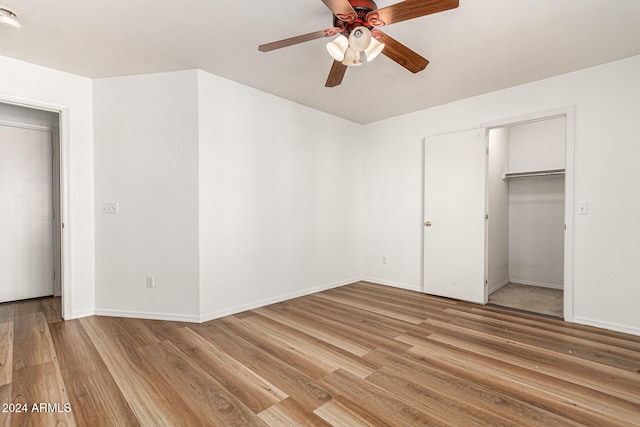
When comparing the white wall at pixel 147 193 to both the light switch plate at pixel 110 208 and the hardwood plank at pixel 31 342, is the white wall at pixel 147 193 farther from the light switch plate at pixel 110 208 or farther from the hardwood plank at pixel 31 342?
the hardwood plank at pixel 31 342

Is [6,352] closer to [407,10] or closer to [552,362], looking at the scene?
[407,10]

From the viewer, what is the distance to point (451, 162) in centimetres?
400

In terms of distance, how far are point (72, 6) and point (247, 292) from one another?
114 inches

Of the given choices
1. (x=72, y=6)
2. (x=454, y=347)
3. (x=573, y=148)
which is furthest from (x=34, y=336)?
(x=573, y=148)

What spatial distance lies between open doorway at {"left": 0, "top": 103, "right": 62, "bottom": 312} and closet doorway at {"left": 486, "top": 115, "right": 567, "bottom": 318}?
600cm

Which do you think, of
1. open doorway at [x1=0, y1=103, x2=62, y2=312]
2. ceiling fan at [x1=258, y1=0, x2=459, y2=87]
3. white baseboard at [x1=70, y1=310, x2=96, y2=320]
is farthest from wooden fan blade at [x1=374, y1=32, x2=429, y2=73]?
open doorway at [x1=0, y1=103, x2=62, y2=312]

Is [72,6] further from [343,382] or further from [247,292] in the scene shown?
[343,382]

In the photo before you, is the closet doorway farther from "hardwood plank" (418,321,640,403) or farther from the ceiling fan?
the ceiling fan

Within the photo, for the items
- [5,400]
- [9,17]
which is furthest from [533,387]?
[9,17]

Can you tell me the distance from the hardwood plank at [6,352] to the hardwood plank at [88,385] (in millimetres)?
271

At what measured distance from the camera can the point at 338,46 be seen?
6.63 ft

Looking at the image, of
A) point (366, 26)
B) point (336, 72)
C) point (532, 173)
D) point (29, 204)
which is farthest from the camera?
point (532, 173)

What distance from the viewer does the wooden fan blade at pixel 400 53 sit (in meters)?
1.97

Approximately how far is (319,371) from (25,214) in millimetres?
4287
